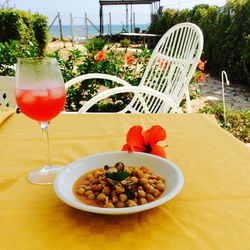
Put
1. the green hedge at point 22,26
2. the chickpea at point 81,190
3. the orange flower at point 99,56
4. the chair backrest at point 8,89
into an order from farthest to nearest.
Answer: the green hedge at point 22,26 < the orange flower at point 99,56 < the chair backrest at point 8,89 < the chickpea at point 81,190

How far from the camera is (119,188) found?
63 centimetres

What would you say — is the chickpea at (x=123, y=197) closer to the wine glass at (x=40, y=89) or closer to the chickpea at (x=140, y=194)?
the chickpea at (x=140, y=194)

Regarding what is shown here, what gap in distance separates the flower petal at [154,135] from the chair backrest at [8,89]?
99 centimetres

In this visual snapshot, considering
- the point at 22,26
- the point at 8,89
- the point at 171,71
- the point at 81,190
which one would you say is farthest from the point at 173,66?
the point at 22,26

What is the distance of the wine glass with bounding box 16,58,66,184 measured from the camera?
2.53ft

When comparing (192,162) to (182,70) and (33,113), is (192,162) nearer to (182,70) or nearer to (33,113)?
(33,113)

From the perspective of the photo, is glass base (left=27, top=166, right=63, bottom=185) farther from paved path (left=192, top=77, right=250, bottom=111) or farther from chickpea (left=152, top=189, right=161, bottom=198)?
paved path (left=192, top=77, right=250, bottom=111)

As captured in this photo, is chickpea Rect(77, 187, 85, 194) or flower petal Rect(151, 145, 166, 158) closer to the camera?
chickpea Rect(77, 187, 85, 194)

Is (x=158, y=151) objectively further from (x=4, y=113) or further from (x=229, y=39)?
(x=229, y=39)

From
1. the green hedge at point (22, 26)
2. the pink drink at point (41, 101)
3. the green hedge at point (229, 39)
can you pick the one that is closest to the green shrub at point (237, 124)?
the pink drink at point (41, 101)

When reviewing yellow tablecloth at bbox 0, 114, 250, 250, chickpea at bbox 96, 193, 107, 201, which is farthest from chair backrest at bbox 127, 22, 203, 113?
chickpea at bbox 96, 193, 107, 201

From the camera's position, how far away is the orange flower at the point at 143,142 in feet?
2.71

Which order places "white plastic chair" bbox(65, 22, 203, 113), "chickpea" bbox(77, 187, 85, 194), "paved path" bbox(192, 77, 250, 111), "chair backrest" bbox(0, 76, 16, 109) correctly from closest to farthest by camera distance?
"chickpea" bbox(77, 187, 85, 194), "chair backrest" bbox(0, 76, 16, 109), "white plastic chair" bbox(65, 22, 203, 113), "paved path" bbox(192, 77, 250, 111)

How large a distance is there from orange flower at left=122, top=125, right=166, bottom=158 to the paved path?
3.88 m
